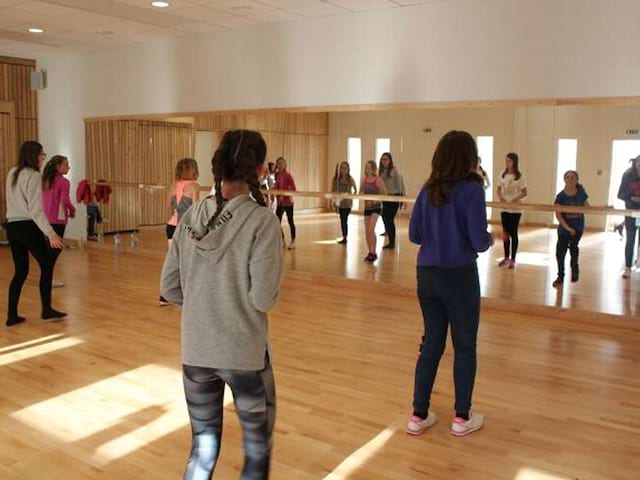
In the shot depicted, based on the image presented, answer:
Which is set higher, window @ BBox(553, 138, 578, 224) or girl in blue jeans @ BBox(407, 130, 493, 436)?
window @ BBox(553, 138, 578, 224)

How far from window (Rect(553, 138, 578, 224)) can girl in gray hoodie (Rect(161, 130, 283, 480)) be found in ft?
16.3

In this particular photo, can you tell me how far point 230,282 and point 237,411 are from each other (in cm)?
44

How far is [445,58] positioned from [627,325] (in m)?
3.18

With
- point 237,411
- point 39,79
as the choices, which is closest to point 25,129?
point 39,79

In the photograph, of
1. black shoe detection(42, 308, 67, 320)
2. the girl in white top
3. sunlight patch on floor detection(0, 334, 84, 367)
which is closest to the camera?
sunlight patch on floor detection(0, 334, 84, 367)

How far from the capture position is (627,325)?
225 inches

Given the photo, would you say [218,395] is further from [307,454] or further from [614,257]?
[614,257]

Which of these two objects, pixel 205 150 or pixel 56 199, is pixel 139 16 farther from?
pixel 56 199

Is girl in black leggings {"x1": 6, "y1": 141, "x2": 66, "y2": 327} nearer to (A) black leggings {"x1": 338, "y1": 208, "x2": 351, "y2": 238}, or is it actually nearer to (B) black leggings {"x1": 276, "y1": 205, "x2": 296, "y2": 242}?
(B) black leggings {"x1": 276, "y1": 205, "x2": 296, "y2": 242}

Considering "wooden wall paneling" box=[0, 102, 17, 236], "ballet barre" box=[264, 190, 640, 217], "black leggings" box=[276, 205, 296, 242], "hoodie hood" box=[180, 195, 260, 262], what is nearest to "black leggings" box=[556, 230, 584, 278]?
"ballet barre" box=[264, 190, 640, 217]

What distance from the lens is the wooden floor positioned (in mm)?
3113

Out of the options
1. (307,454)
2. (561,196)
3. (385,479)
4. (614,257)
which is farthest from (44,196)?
(614,257)

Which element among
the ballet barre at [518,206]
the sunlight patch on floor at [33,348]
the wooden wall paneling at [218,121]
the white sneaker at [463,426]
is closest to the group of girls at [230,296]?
the white sneaker at [463,426]

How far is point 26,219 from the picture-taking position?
533cm
